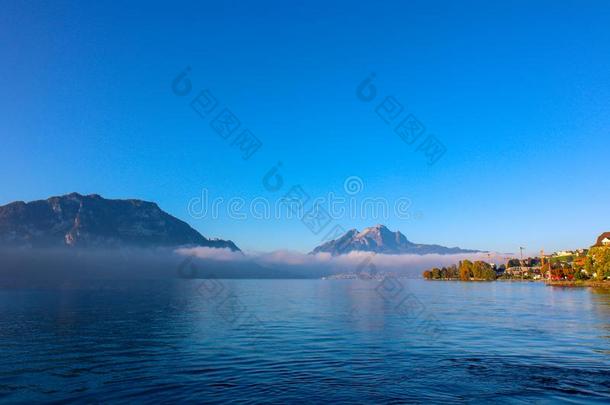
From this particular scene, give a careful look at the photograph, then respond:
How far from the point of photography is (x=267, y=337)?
2048 inches

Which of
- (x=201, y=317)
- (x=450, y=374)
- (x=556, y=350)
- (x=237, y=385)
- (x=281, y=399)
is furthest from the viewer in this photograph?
(x=201, y=317)

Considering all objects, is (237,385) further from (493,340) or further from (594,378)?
(493,340)

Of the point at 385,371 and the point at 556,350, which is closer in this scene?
the point at 385,371

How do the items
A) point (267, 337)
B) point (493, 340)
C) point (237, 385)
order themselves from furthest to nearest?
point (267, 337) → point (493, 340) → point (237, 385)

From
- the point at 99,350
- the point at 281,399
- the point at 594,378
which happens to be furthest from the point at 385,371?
the point at 99,350

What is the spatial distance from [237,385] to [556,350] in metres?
32.6

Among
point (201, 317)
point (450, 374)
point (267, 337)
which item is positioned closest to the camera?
point (450, 374)

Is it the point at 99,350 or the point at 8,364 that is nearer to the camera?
the point at 8,364

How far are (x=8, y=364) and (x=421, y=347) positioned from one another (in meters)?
39.3

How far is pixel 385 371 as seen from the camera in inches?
1299

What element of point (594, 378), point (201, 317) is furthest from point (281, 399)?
point (201, 317)

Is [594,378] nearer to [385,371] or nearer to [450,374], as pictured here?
[450,374]

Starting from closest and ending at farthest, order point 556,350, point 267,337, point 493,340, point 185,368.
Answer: point 185,368 < point 556,350 < point 493,340 < point 267,337

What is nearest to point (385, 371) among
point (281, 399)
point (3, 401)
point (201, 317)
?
point (281, 399)
